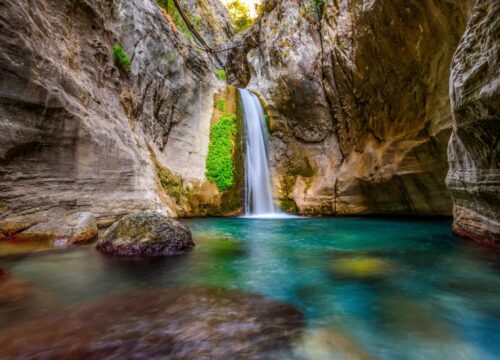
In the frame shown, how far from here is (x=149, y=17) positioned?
12.8 metres

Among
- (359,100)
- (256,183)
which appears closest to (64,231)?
(256,183)

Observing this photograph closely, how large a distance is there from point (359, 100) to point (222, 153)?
633 cm

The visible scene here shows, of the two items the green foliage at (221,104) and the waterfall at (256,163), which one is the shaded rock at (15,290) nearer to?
the waterfall at (256,163)

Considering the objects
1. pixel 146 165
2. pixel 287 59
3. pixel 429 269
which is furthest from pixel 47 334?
pixel 287 59

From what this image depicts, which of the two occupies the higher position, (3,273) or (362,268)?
(3,273)

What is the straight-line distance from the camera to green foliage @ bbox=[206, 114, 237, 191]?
43.8ft

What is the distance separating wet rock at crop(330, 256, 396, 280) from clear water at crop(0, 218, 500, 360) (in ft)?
0.05

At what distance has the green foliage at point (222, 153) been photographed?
13352 mm

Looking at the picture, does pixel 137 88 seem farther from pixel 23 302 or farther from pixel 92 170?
pixel 23 302

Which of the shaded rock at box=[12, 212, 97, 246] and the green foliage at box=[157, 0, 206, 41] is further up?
the green foliage at box=[157, 0, 206, 41]

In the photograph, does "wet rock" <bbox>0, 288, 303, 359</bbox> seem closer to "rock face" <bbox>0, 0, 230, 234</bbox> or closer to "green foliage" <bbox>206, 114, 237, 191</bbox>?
"rock face" <bbox>0, 0, 230, 234</bbox>


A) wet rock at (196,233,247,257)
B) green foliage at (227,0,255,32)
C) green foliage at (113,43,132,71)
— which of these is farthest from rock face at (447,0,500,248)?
green foliage at (227,0,255,32)

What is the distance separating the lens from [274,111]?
15664 mm

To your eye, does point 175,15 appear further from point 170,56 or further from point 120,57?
point 120,57
